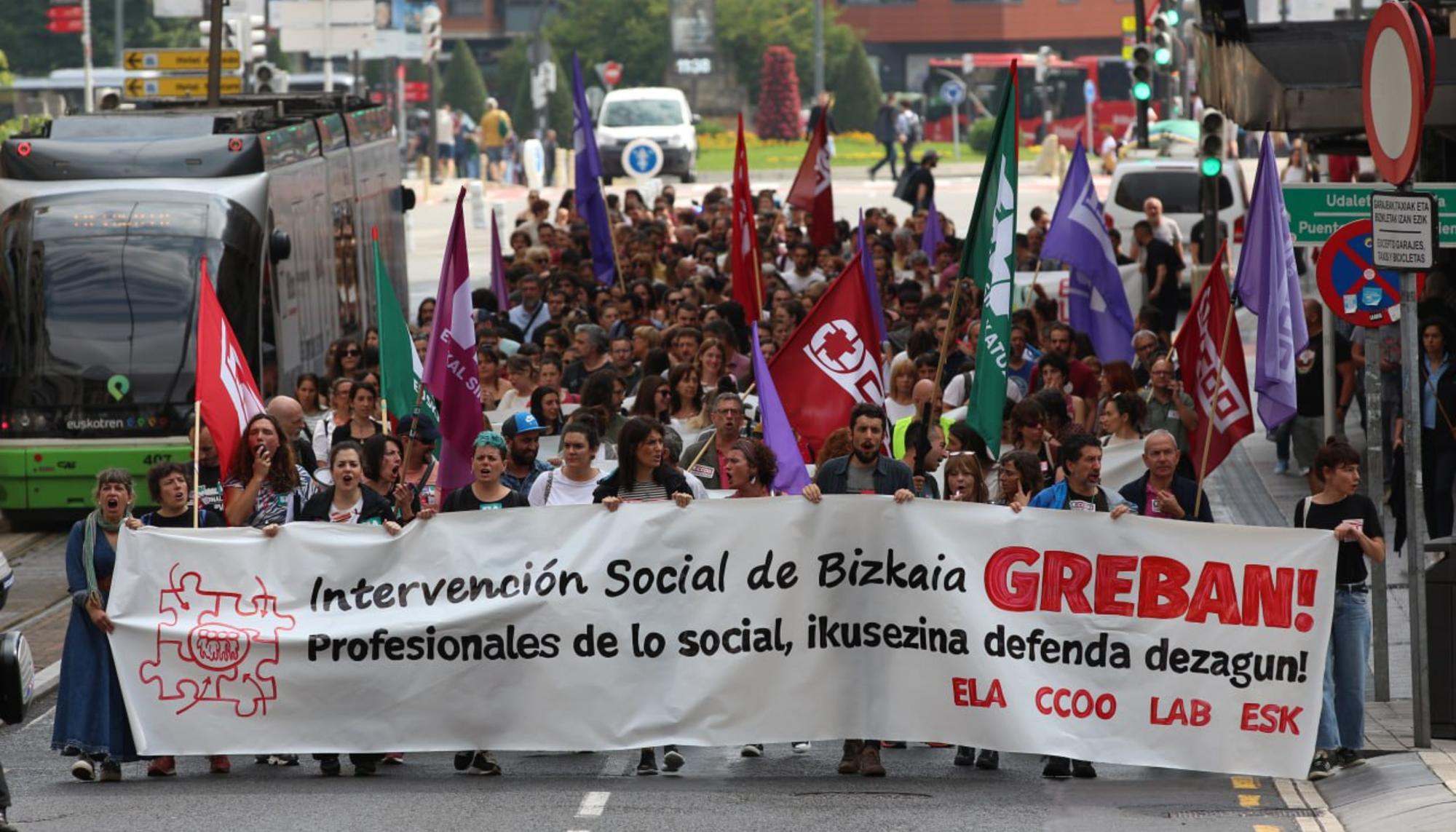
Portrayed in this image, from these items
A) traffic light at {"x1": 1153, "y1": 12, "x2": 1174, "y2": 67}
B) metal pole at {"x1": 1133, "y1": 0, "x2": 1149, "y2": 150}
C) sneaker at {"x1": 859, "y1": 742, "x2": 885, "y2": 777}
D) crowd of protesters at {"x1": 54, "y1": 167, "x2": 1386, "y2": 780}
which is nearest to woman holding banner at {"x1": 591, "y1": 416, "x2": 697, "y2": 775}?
crowd of protesters at {"x1": 54, "y1": 167, "x2": 1386, "y2": 780}

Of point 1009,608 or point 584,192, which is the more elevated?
point 584,192

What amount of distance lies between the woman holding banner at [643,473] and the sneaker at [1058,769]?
1534 mm

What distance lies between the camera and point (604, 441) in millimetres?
13625

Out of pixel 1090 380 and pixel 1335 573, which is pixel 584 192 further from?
pixel 1335 573

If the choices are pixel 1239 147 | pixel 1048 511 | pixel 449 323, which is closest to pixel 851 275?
pixel 449 323

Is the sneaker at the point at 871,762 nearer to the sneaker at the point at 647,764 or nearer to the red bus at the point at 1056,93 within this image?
the sneaker at the point at 647,764

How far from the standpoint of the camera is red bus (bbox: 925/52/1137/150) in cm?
7219

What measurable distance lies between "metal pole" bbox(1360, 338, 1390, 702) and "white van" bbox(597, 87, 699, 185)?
39260 millimetres

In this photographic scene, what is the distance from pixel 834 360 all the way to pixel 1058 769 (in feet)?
10.2

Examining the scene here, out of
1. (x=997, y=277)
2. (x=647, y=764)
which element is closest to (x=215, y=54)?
(x=997, y=277)

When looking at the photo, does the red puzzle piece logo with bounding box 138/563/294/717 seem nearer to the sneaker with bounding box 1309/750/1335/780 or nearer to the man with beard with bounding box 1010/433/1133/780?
the man with beard with bounding box 1010/433/1133/780

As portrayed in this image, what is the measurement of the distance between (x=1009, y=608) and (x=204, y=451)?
4.15 m

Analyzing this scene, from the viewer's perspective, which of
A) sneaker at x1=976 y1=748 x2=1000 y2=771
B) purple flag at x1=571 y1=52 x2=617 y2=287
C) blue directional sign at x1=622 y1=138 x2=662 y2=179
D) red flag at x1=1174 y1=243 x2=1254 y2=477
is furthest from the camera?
blue directional sign at x1=622 y1=138 x2=662 y2=179

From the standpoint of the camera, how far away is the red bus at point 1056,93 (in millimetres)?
72188
